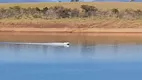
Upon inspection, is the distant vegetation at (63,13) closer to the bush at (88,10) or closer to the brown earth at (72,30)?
the bush at (88,10)

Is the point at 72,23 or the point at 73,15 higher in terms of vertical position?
the point at 72,23

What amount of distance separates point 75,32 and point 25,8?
58.1ft

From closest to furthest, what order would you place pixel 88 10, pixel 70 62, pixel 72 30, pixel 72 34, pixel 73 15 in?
pixel 70 62
pixel 72 34
pixel 72 30
pixel 73 15
pixel 88 10

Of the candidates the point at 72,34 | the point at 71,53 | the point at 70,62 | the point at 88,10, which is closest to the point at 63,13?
the point at 88,10

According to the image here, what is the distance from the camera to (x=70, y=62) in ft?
127

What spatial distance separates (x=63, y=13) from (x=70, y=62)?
42856 mm

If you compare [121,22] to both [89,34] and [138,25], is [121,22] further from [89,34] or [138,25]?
[89,34]

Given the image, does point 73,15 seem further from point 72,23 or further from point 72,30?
point 72,30

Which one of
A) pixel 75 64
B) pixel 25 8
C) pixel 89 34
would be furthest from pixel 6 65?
pixel 25 8

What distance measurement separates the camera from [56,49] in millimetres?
49750

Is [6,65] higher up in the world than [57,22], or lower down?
higher up

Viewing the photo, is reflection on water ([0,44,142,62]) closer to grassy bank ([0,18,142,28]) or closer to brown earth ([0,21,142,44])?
brown earth ([0,21,142,44])

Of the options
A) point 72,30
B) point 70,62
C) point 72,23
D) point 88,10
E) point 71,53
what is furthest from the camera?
point 88,10

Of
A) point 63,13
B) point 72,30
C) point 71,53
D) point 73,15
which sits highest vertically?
point 71,53
